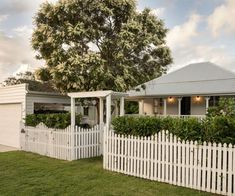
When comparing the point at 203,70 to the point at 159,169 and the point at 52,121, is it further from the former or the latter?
the point at 159,169

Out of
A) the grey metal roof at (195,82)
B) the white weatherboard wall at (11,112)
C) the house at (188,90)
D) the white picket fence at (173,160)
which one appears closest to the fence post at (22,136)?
the white weatherboard wall at (11,112)

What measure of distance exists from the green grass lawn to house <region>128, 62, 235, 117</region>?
36.5 feet

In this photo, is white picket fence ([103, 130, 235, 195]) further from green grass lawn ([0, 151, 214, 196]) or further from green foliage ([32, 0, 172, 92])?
green foliage ([32, 0, 172, 92])

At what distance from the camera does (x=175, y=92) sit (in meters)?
22.5

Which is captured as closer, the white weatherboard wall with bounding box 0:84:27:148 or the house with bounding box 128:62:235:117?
the white weatherboard wall with bounding box 0:84:27:148

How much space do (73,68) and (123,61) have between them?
10.4 feet

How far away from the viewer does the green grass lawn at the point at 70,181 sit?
7418 mm

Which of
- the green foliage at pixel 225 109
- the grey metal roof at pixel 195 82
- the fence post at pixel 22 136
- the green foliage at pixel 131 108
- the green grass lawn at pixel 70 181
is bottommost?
the green grass lawn at pixel 70 181

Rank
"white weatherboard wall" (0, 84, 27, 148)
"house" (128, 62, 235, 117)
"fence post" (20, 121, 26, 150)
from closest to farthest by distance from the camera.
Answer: "fence post" (20, 121, 26, 150) < "white weatherboard wall" (0, 84, 27, 148) < "house" (128, 62, 235, 117)

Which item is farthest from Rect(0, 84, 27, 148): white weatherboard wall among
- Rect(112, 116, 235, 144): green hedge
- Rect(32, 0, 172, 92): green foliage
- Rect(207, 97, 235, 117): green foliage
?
Rect(207, 97, 235, 117): green foliage

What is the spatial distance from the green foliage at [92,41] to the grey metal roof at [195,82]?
13.4 ft

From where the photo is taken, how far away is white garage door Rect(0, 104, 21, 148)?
17.2 meters

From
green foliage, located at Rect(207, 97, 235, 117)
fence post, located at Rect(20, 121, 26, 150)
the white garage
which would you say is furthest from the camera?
the white garage

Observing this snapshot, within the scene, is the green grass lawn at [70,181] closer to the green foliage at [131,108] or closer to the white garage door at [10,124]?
the white garage door at [10,124]
